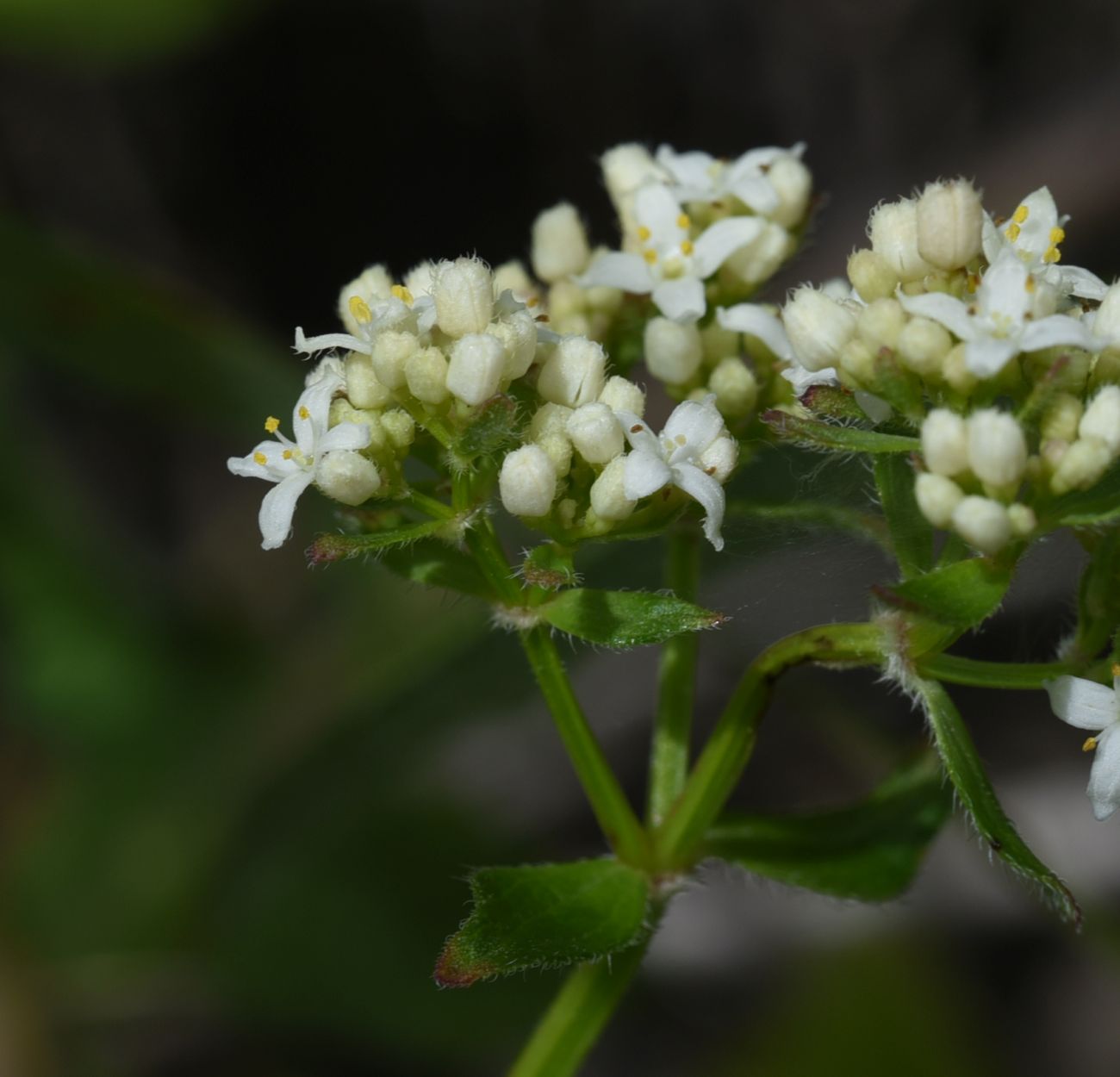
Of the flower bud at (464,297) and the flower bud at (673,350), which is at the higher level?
the flower bud at (464,297)

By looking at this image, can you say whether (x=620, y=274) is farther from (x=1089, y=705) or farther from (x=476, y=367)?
(x=1089, y=705)

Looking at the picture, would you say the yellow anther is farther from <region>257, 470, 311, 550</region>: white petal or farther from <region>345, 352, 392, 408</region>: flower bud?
<region>257, 470, 311, 550</region>: white petal

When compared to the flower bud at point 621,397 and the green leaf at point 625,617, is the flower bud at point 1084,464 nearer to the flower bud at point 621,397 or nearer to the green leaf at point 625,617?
the green leaf at point 625,617

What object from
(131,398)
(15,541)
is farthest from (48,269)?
(15,541)

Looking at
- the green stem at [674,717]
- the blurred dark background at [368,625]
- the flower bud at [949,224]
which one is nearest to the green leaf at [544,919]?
the green stem at [674,717]

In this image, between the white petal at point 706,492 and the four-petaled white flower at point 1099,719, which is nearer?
the four-petaled white flower at point 1099,719

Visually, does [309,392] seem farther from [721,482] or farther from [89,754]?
[89,754]
